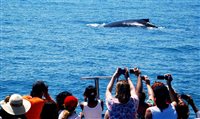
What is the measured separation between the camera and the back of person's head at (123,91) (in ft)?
37.0

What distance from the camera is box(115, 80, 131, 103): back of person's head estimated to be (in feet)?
37.0

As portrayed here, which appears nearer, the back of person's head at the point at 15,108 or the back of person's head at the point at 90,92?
the back of person's head at the point at 15,108

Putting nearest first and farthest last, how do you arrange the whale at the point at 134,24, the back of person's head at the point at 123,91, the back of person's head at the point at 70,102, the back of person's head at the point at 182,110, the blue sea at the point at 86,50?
the back of person's head at the point at 123,91 → the back of person's head at the point at 182,110 → the back of person's head at the point at 70,102 → the blue sea at the point at 86,50 → the whale at the point at 134,24

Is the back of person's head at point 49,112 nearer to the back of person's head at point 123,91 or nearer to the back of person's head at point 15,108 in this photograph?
the back of person's head at point 15,108

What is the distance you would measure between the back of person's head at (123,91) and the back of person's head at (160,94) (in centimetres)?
48

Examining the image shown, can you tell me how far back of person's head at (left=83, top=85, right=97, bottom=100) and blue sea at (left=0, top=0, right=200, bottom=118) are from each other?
46.4 feet

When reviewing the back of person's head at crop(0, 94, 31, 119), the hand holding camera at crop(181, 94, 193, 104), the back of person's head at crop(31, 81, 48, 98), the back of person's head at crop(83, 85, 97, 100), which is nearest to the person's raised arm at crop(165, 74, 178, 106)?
the hand holding camera at crop(181, 94, 193, 104)

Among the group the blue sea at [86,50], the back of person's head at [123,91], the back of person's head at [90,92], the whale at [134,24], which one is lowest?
the blue sea at [86,50]

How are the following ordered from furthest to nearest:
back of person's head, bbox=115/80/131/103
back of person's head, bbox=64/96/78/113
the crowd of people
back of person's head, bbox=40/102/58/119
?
back of person's head, bbox=64/96/78/113, back of person's head, bbox=40/102/58/119, back of person's head, bbox=115/80/131/103, the crowd of people

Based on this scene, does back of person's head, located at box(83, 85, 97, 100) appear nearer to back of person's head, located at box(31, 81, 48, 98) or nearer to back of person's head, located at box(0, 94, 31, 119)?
back of person's head, located at box(31, 81, 48, 98)

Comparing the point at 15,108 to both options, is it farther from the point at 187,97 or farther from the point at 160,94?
the point at 187,97

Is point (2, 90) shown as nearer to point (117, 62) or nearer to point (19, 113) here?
point (117, 62)

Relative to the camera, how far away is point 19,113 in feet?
35.9

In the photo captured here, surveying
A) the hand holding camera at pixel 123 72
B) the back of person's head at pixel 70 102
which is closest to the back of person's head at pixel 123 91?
the hand holding camera at pixel 123 72
